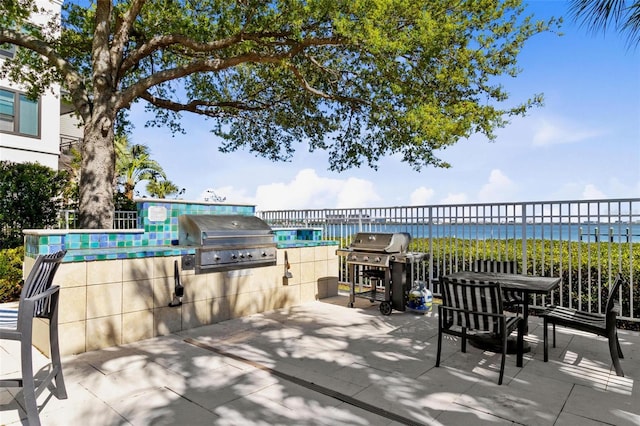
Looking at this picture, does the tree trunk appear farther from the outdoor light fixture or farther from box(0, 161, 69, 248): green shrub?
the outdoor light fixture

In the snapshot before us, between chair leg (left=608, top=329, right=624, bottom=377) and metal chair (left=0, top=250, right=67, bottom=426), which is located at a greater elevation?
metal chair (left=0, top=250, right=67, bottom=426)

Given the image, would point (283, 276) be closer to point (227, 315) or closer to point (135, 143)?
point (227, 315)

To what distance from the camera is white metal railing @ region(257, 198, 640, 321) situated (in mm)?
5152

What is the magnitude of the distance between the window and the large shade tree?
4.64 metres

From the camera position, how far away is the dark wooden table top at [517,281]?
3790 mm

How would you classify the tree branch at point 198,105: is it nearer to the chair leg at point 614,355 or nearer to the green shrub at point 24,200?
the green shrub at point 24,200

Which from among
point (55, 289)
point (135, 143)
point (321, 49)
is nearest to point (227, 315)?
point (55, 289)

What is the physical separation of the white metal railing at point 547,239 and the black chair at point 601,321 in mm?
1428

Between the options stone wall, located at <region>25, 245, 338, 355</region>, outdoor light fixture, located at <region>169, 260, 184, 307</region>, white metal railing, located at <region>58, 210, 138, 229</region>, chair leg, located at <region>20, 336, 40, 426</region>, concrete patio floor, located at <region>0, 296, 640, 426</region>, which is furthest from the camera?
white metal railing, located at <region>58, 210, 138, 229</region>

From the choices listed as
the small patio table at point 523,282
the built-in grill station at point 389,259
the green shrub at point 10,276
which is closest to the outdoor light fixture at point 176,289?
the built-in grill station at point 389,259

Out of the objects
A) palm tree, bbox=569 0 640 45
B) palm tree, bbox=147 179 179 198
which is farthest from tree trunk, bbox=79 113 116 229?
palm tree, bbox=147 179 179 198

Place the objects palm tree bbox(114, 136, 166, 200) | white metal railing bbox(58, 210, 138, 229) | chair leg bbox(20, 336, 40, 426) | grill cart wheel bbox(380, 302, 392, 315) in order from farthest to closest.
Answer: palm tree bbox(114, 136, 166, 200), white metal railing bbox(58, 210, 138, 229), grill cart wheel bbox(380, 302, 392, 315), chair leg bbox(20, 336, 40, 426)

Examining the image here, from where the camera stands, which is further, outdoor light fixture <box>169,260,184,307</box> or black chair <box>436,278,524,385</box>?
outdoor light fixture <box>169,260,184,307</box>

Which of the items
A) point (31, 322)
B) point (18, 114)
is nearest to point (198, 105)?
point (18, 114)
